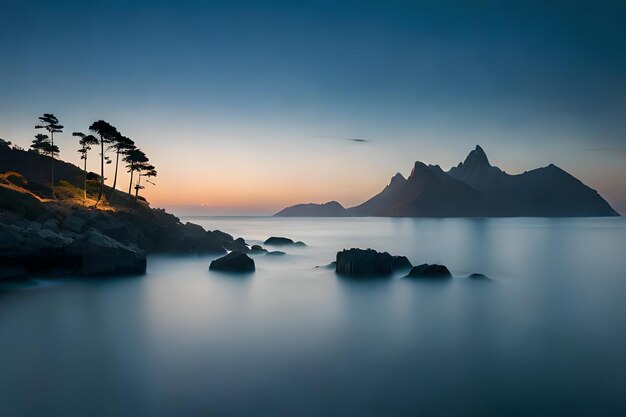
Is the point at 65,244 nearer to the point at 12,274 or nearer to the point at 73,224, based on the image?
the point at 12,274

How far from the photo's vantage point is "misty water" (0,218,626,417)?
9844 millimetres

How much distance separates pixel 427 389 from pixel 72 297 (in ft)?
66.4

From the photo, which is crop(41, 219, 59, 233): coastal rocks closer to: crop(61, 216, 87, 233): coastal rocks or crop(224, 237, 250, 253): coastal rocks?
crop(61, 216, 87, 233): coastal rocks

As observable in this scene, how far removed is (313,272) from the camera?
3334 centimetres

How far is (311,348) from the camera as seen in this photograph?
47.6ft

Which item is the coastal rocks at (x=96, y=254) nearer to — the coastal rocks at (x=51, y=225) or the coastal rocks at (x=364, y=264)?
the coastal rocks at (x=51, y=225)

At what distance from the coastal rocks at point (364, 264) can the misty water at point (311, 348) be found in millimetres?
1986

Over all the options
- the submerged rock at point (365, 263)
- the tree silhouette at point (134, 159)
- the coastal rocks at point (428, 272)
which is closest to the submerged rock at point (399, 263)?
the submerged rock at point (365, 263)

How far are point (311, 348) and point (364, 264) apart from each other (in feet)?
49.0

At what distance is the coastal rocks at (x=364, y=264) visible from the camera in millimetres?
28750

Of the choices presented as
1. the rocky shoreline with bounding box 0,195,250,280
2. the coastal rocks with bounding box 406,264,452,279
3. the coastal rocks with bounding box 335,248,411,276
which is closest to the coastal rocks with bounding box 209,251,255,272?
the rocky shoreline with bounding box 0,195,250,280

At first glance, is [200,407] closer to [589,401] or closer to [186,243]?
[589,401]

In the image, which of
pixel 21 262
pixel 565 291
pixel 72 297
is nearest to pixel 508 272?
pixel 565 291

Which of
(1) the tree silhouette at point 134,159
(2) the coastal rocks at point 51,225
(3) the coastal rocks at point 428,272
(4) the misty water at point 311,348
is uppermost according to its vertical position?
(1) the tree silhouette at point 134,159
